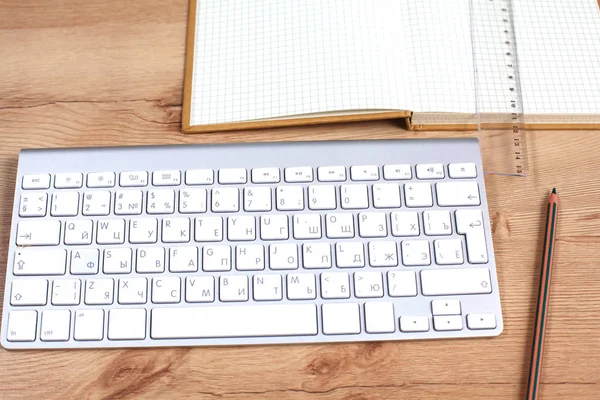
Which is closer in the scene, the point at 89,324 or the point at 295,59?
the point at 89,324

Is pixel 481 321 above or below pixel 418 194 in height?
below

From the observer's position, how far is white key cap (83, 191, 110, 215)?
19.9 inches

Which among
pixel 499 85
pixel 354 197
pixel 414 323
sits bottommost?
pixel 414 323

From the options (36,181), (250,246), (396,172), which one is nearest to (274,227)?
(250,246)

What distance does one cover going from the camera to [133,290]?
48 cm

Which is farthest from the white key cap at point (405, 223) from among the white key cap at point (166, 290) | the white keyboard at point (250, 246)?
the white key cap at point (166, 290)

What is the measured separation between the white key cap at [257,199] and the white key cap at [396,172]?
11cm

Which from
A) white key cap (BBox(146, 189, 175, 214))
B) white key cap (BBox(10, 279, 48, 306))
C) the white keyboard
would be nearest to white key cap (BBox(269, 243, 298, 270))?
the white keyboard

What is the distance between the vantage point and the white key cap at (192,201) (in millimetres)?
504

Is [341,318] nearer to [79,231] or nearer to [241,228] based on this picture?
[241,228]

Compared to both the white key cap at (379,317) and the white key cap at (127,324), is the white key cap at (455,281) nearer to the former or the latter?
the white key cap at (379,317)

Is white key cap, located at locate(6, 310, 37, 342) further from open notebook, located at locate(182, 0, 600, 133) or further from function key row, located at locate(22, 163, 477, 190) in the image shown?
open notebook, located at locate(182, 0, 600, 133)

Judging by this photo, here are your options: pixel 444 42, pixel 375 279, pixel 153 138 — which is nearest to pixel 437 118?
pixel 444 42

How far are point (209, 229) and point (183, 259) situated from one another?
1.4 inches
